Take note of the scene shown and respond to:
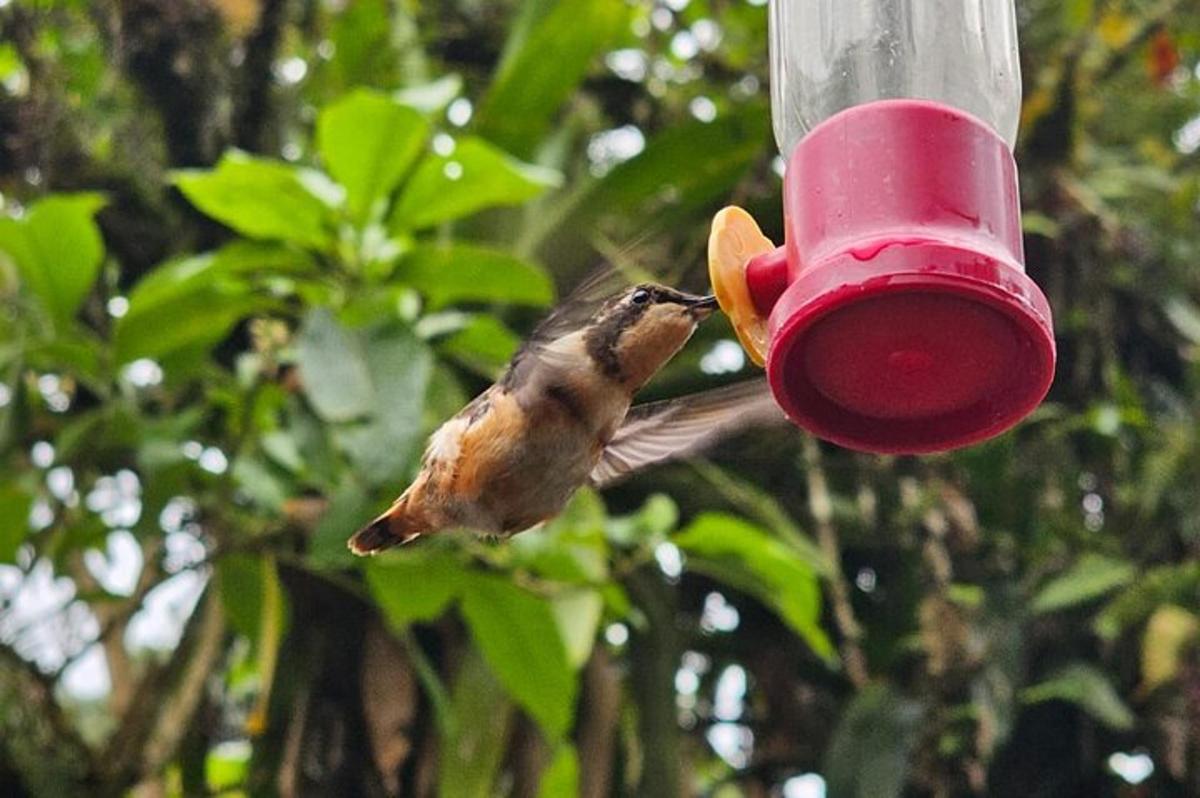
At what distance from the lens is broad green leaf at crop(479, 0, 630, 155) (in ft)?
11.6

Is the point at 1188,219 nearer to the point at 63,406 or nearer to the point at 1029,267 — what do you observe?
the point at 1029,267

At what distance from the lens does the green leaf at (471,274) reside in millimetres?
2871

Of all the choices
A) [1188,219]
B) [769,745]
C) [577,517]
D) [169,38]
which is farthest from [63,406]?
[1188,219]

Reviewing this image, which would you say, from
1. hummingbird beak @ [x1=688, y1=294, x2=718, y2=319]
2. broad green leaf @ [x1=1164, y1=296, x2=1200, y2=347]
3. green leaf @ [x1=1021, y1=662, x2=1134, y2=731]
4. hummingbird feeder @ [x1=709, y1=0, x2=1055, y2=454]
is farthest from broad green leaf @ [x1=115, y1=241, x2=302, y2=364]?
broad green leaf @ [x1=1164, y1=296, x2=1200, y2=347]

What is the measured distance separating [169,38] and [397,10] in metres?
0.56

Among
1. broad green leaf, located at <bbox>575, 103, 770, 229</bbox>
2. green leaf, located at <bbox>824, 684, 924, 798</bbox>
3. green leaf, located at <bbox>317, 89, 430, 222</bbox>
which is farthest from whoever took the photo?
broad green leaf, located at <bbox>575, 103, 770, 229</bbox>

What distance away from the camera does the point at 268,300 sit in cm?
307

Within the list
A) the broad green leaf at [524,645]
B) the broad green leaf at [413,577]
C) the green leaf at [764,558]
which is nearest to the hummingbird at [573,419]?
the broad green leaf at [413,577]

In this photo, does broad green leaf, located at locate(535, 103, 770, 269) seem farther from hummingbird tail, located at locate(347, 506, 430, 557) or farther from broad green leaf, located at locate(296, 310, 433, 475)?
hummingbird tail, located at locate(347, 506, 430, 557)

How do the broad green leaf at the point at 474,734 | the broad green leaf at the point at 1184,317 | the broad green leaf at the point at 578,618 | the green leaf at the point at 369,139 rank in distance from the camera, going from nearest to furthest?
the green leaf at the point at 369,139 → the broad green leaf at the point at 578,618 → the broad green leaf at the point at 474,734 → the broad green leaf at the point at 1184,317

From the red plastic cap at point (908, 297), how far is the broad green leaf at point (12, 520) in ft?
5.67

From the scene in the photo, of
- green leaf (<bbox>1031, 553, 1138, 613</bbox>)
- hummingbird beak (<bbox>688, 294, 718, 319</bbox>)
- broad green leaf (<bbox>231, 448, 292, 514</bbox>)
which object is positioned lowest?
green leaf (<bbox>1031, 553, 1138, 613</bbox>)

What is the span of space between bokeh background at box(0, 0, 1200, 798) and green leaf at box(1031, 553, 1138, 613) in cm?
1

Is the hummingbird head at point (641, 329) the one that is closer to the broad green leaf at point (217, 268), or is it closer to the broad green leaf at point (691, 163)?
the broad green leaf at point (217, 268)
